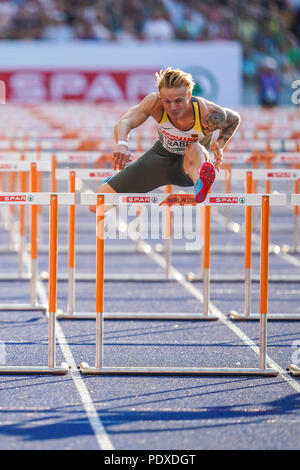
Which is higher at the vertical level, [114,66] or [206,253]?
[114,66]

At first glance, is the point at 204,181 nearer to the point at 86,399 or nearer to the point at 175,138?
the point at 175,138

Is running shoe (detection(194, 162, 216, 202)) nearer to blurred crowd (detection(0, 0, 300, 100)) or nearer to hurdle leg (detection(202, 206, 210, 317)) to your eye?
hurdle leg (detection(202, 206, 210, 317))

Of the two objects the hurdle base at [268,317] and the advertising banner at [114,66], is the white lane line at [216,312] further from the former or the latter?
the advertising banner at [114,66]

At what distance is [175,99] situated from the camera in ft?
25.1

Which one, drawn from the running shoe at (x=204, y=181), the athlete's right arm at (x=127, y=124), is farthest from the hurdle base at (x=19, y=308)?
the running shoe at (x=204, y=181)

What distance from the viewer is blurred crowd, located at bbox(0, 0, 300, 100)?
3125 cm

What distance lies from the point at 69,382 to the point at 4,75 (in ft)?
80.5

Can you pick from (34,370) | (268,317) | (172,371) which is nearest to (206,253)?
(268,317)

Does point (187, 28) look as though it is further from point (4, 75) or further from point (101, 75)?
point (4, 75)

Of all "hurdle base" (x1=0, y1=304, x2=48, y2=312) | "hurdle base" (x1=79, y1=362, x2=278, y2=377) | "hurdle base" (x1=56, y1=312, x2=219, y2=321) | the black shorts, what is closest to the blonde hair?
the black shorts

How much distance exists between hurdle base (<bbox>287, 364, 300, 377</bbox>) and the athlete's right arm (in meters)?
1.83

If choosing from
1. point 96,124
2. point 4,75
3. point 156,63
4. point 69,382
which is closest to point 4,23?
point 4,75

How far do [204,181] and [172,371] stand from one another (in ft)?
4.37
